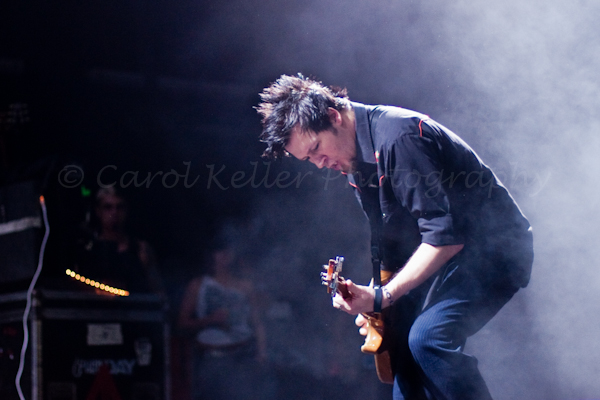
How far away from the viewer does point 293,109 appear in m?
1.83

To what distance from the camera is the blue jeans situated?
1562 millimetres

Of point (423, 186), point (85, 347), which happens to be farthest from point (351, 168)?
point (85, 347)

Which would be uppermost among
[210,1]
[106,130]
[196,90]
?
[210,1]

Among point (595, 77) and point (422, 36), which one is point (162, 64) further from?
point (595, 77)

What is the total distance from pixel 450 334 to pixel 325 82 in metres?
2.35

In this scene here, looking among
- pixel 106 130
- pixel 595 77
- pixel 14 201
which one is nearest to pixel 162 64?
pixel 106 130

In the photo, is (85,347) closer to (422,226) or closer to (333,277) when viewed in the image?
(333,277)

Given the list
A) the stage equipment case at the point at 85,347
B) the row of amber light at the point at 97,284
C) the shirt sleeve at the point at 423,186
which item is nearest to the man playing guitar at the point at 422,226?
the shirt sleeve at the point at 423,186

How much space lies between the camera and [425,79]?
325 centimetres

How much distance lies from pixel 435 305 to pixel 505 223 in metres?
0.35

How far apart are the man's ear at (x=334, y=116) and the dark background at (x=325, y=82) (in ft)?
4.83
